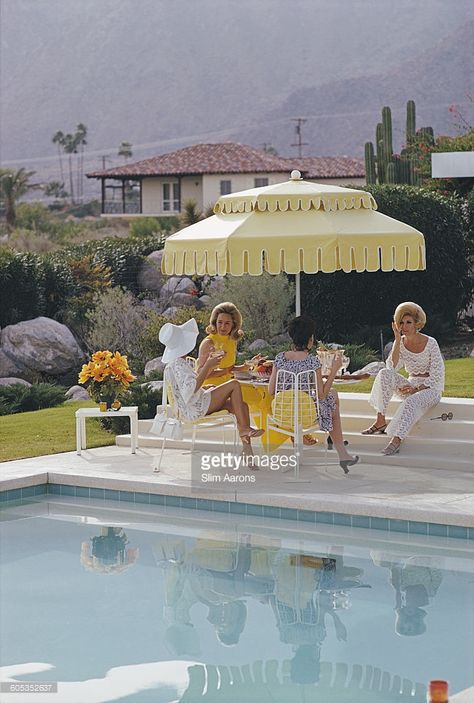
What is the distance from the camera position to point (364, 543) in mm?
7336

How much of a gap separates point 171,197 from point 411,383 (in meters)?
56.2

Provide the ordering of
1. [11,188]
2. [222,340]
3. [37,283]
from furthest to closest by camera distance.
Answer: [11,188]
[37,283]
[222,340]

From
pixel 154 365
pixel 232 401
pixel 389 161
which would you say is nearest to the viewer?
pixel 232 401

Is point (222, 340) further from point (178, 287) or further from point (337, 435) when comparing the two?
point (178, 287)

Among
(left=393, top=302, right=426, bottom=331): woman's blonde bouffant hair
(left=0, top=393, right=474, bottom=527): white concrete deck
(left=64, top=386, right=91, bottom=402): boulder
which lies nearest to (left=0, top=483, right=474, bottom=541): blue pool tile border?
(left=0, top=393, right=474, bottom=527): white concrete deck

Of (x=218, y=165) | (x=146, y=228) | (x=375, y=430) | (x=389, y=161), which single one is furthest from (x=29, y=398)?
(x=218, y=165)

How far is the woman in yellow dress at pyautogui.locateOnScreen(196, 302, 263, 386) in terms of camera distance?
29.4ft

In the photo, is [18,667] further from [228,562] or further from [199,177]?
[199,177]

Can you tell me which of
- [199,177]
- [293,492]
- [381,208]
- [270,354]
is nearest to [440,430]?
[293,492]

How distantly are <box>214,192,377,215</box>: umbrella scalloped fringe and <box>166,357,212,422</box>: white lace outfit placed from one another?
1.52 meters

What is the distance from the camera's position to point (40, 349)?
60.0 ft

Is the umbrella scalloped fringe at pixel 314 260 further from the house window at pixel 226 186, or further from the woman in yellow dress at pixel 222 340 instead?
the house window at pixel 226 186

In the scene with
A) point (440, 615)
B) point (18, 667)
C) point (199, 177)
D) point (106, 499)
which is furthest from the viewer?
point (199, 177)

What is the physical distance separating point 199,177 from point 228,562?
56.4m
